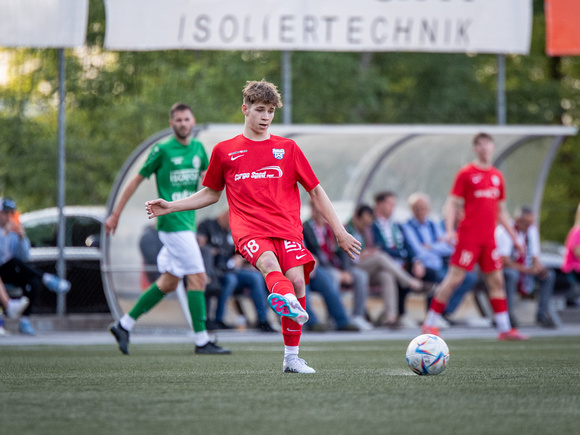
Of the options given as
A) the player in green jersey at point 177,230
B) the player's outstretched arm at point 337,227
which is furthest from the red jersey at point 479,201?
the player's outstretched arm at point 337,227

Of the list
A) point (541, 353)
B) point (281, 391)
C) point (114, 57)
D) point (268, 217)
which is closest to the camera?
point (281, 391)

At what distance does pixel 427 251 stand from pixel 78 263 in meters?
5.13

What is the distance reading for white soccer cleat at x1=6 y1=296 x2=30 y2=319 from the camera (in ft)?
43.6

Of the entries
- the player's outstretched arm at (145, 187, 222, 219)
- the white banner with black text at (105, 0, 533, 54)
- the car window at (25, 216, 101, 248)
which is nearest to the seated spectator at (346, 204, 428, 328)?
the white banner with black text at (105, 0, 533, 54)

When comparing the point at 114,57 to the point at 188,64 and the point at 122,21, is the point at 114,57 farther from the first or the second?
the point at 122,21

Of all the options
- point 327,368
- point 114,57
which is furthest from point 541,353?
point 114,57

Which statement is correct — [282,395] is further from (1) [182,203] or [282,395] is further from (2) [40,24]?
(2) [40,24]

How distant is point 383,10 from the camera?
1415cm

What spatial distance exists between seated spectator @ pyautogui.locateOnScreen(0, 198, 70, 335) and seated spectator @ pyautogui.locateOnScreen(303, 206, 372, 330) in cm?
332

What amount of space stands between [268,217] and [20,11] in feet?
27.0

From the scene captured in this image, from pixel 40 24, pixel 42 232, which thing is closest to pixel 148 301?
pixel 40 24

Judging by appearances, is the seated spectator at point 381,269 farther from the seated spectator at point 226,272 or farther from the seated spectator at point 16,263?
the seated spectator at point 16,263

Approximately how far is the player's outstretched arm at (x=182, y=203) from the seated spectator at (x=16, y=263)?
278 inches

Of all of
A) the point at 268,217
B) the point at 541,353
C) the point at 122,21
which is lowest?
the point at 541,353
